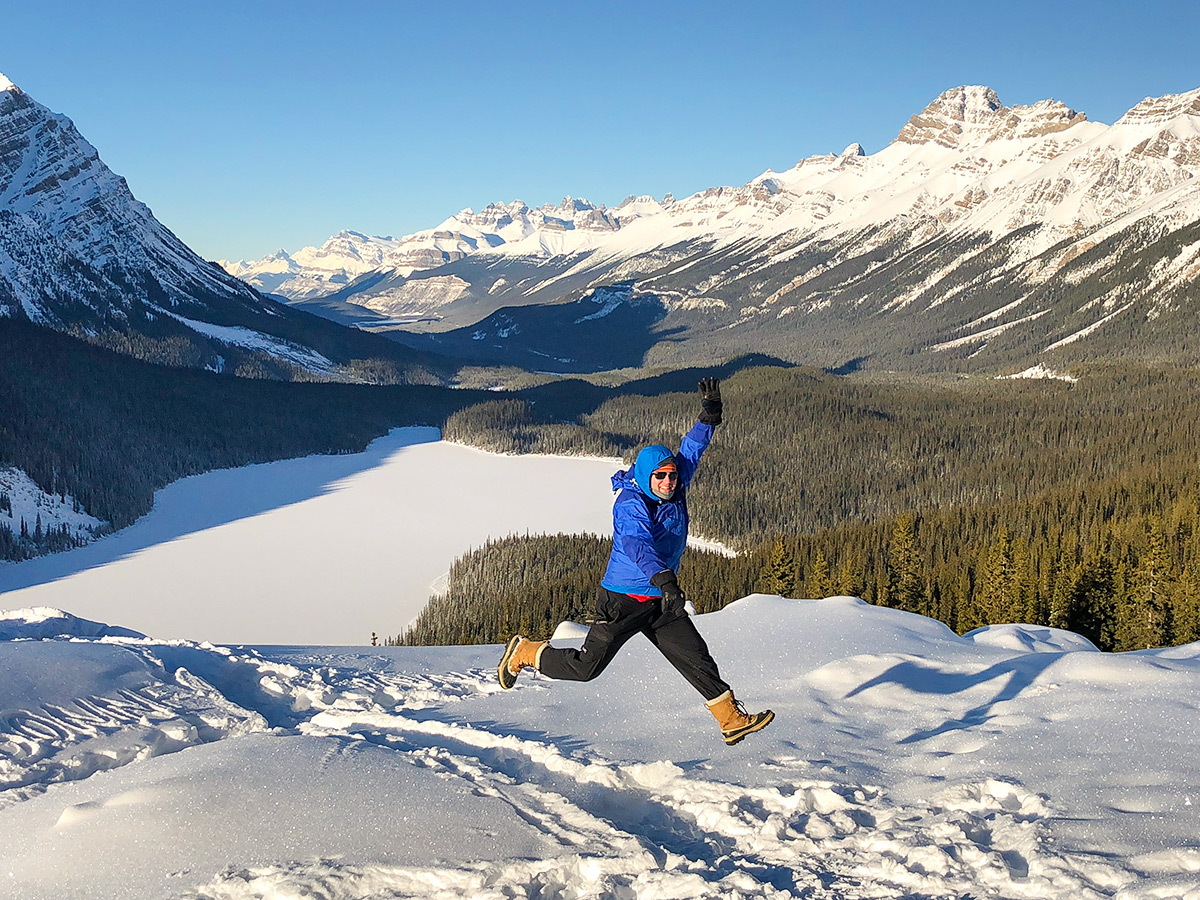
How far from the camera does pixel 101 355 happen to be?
148m

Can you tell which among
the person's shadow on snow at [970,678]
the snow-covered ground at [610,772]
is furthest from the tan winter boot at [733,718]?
the person's shadow on snow at [970,678]

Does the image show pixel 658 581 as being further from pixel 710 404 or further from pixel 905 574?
pixel 905 574

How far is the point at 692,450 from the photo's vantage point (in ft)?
34.7

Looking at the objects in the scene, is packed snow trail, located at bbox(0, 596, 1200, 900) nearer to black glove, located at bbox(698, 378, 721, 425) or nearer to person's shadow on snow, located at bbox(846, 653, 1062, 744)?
person's shadow on snow, located at bbox(846, 653, 1062, 744)

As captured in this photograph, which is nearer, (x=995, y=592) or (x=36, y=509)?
(x=995, y=592)

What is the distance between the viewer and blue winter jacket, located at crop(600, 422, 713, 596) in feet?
32.2

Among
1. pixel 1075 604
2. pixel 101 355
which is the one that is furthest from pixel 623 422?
pixel 1075 604

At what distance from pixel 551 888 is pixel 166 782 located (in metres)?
4.45

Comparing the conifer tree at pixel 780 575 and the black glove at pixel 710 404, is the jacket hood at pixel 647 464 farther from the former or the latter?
the conifer tree at pixel 780 575

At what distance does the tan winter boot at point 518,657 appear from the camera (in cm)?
1212

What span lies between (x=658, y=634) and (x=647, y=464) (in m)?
2.39

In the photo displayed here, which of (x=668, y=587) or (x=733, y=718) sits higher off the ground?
(x=668, y=587)

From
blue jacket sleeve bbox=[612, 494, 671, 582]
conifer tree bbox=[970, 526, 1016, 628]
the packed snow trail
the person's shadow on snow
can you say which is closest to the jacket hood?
blue jacket sleeve bbox=[612, 494, 671, 582]

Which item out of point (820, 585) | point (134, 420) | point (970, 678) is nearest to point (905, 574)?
point (820, 585)
